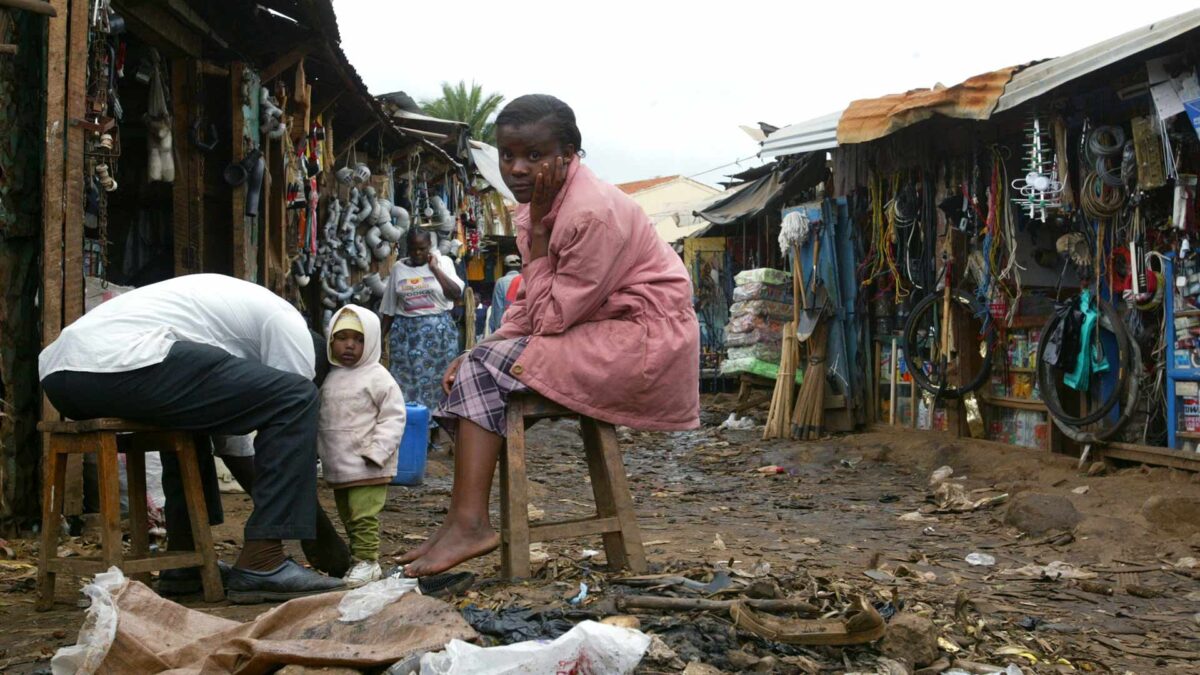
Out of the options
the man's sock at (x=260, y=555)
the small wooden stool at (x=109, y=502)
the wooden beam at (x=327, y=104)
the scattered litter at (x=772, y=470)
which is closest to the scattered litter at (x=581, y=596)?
the man's sock at (x=260, y=555)

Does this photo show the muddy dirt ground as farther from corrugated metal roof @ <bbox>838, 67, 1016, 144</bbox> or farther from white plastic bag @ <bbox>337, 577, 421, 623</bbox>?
corrugated metal roof @ <bbox>838, 67, 1016, 144</bbox>

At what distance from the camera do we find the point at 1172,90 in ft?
21.8

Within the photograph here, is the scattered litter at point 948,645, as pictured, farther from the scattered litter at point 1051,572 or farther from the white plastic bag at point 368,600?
the scattered litter at point 1051,572

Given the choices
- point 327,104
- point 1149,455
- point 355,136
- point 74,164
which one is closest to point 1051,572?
point 1149,455

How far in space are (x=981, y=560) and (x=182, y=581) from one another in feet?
12.3

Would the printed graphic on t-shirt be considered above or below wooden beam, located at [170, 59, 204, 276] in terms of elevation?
below

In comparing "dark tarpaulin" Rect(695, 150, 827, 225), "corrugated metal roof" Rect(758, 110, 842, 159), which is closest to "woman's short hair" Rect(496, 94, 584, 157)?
"corrugated metal roof" Rect(758, 110, 842, 159)

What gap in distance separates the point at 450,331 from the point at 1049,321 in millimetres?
4569

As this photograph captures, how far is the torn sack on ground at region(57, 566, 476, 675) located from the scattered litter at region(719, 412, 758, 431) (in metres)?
9.82

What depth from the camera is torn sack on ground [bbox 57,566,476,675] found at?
2.71m

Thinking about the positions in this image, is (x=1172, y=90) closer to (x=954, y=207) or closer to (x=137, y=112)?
(x=954, y=207)

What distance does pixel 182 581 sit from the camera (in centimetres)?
412

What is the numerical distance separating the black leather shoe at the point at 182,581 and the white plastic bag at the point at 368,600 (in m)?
1.12

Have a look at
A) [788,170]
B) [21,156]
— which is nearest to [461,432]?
[21,156]
